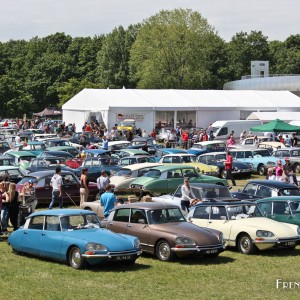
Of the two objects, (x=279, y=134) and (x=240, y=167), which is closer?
(x=240, y=167)

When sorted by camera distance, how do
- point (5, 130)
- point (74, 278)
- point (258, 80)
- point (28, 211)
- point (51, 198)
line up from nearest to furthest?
point (74, 278), point (28, 211), point (51, 198), point (5, 130), point (258, 80)

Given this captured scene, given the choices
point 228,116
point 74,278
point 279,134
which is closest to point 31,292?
point 74,278

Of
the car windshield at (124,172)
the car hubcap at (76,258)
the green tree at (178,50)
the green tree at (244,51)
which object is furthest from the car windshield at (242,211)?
Answer: the green tree at (244,51)

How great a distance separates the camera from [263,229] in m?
17.0

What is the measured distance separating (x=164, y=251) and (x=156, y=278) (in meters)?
1.84

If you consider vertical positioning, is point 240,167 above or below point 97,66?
below

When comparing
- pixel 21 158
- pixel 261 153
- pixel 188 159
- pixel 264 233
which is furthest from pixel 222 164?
Answer: pixel 264 233

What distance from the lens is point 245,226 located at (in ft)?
56.9

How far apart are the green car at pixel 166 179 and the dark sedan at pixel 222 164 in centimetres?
564

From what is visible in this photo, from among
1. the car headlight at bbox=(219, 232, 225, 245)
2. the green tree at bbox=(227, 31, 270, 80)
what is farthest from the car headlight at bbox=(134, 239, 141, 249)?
the green tree at bbox=(227, 31, 270, 80)

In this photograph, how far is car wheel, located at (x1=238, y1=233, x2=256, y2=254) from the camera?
1712 centimetres

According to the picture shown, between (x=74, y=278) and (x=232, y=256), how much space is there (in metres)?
4.45

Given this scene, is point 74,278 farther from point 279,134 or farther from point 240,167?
point 279,134

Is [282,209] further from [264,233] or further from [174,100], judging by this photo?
[174,100]
